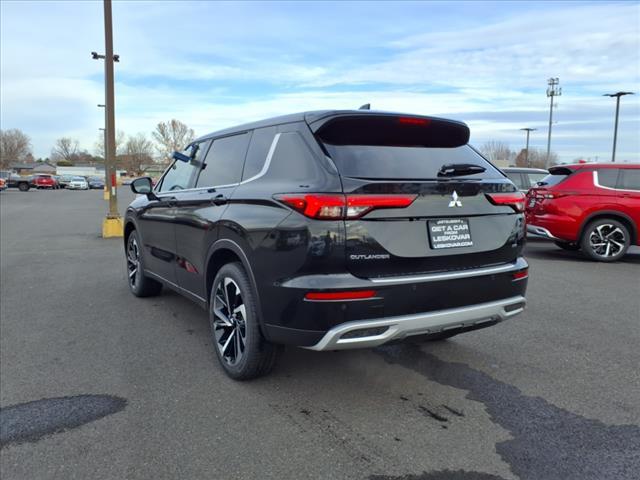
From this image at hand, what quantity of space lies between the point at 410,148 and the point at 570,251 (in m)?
8.33

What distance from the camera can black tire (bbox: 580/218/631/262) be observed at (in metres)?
8.86

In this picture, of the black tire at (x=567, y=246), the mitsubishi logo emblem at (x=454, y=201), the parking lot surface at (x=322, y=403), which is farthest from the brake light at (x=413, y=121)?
the black tire at (x=567, y=246)

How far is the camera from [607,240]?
893cm

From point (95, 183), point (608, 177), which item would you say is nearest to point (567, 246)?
point (608, 177)

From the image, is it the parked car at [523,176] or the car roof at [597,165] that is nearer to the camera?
the car roof at [597,165]

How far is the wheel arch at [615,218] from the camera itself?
8750mm

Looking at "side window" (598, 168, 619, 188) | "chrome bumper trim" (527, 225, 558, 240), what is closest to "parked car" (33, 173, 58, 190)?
"chrome bumper trim" (527, 225, 558, 240)

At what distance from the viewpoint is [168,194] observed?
5.20 meters

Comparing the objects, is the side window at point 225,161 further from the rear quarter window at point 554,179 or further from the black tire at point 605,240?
the black tire at point 605,240

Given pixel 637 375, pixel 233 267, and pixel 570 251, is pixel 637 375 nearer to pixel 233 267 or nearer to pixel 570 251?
pixel 233 267

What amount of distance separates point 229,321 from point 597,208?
7.42 m

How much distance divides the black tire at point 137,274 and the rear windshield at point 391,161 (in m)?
3.61

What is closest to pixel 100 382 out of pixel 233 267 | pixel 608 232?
pixel 233 267

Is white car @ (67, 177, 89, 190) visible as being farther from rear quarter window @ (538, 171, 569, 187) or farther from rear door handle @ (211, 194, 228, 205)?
rear door handle @ (211, 194, 228, 205)
